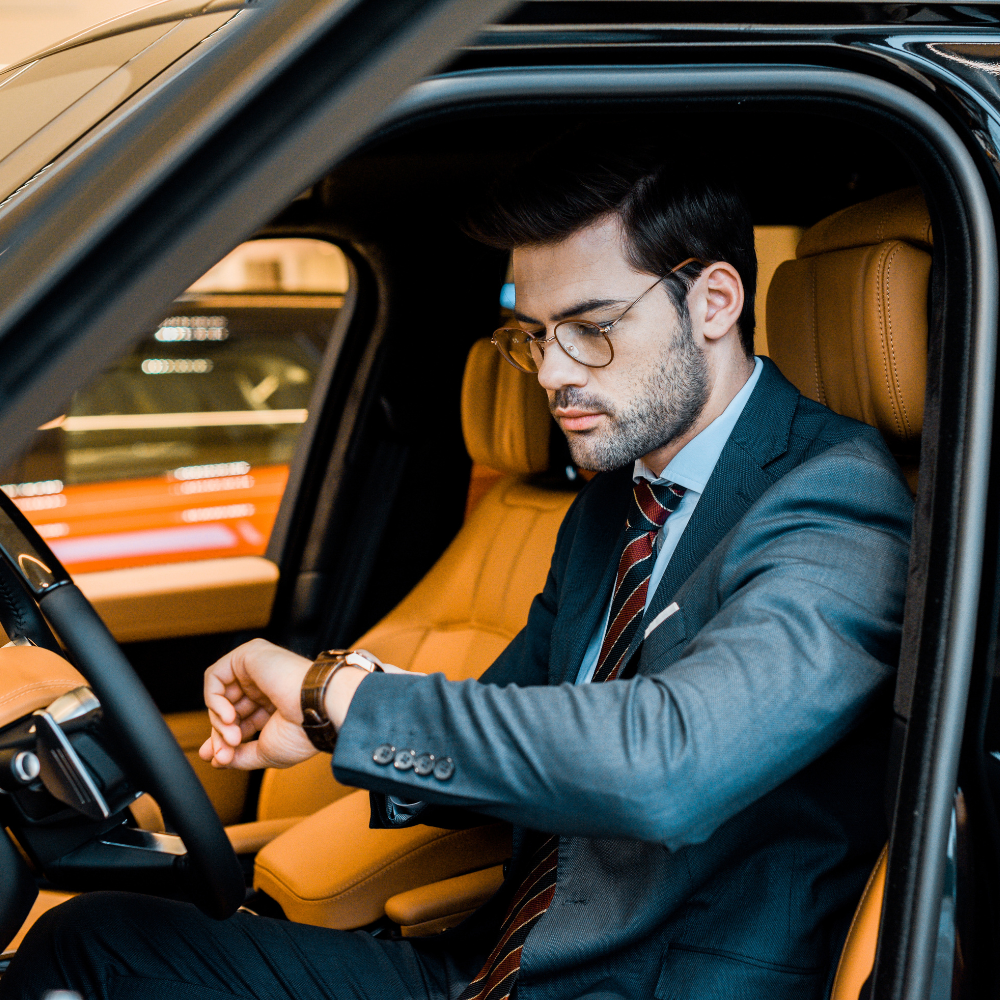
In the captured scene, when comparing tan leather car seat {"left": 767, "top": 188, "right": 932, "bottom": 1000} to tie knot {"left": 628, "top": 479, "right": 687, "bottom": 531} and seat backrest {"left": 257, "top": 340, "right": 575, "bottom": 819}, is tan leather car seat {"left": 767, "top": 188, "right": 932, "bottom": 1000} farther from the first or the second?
seat backrest {"left": 257, "top": 340, "right": 575, "bottom": 819}

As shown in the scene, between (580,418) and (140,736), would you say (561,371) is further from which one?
(140,736)

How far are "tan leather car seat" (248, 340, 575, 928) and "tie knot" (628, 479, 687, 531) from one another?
0.61 m

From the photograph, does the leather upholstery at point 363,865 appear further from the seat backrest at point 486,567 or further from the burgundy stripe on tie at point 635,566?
the burgundy stripe on tie at point 635,566

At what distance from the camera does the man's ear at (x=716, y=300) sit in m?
1.30

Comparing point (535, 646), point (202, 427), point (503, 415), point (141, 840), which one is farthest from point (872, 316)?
point (202, 427)

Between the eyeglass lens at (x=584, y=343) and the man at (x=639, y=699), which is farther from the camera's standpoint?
the eyeglass lens at (x=584, y=343)

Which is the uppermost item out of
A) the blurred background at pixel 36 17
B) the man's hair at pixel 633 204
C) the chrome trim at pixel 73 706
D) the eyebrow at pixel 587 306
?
the blurred background at pixel 36 17

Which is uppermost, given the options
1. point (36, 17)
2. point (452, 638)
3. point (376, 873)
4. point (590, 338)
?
point (36, 17)

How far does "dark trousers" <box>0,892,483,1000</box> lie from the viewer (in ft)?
4.02

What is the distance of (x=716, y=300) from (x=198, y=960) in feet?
3.48

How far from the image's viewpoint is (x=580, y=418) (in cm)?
130

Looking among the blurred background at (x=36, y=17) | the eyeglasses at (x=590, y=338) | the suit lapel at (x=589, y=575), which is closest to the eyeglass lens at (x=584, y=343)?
the eyeglasses at (x=590, y=338)

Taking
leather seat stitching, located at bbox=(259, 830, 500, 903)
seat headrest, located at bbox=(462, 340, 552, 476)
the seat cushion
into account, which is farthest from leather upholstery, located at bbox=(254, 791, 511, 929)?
seat headrest, located at bbox=(462, 340, 552, 476)

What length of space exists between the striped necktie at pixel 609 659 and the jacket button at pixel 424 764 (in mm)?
336
